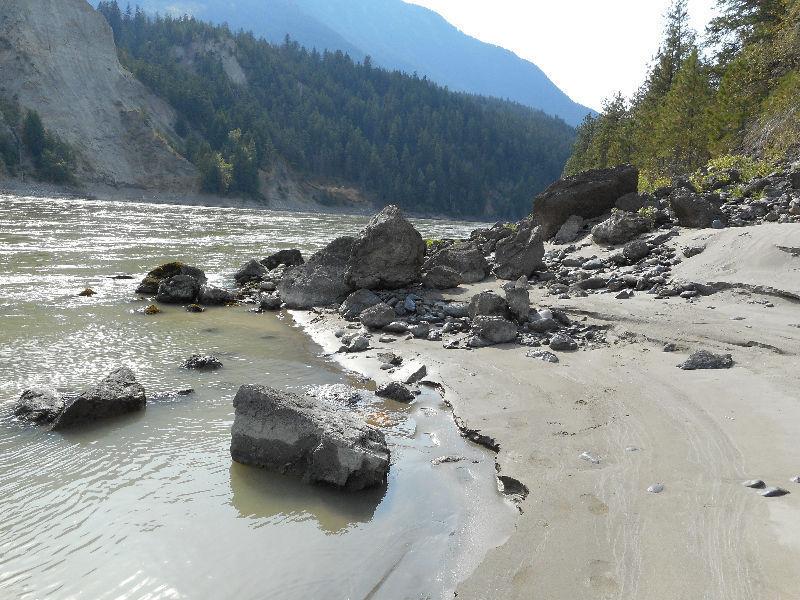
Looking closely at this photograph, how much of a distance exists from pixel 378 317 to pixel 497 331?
8.85 feet

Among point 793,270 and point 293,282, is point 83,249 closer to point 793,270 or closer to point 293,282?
point 293,282

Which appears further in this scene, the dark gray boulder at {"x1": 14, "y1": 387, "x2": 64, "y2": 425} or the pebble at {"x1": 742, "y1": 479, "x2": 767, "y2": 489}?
the dark gray boulder at {"x1": 14, "y1": 387, "x2": 64, "y2": 425}

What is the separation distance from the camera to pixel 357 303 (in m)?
13.2

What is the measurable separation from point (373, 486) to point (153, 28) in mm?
186179

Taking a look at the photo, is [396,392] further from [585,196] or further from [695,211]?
[585,196]

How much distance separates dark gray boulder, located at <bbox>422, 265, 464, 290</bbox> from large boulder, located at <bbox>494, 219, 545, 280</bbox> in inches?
60.5

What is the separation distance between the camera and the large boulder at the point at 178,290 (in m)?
14.4

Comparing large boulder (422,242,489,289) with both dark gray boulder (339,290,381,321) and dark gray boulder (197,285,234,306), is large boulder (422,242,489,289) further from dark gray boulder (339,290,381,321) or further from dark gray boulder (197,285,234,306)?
dark gray boulder (197,285,234,306)

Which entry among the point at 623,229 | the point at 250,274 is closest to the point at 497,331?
the point at 623,229

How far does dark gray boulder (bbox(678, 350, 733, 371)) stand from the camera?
7211 mm

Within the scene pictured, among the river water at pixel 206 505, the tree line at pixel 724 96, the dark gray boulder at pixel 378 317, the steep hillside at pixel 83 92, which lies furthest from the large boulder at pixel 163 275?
the steep hillside at pixel 83 92

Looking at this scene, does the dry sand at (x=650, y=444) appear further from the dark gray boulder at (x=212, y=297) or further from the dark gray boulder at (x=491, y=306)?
the dark gray boulder at (x=212, y=297)

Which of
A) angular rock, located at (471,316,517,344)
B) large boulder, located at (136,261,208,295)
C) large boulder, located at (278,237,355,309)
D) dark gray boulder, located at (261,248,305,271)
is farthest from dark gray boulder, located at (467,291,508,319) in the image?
dark gray boulder, located at (261,248,305,271)

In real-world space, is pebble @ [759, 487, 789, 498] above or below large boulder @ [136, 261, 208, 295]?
above
